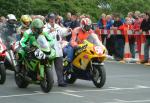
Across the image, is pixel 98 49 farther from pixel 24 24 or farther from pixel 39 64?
pixel 24 24

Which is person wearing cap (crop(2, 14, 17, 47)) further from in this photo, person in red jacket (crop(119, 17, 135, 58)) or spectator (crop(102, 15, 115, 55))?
spectator (crop(102, 15, 115, 55))

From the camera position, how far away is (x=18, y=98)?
1334 cm

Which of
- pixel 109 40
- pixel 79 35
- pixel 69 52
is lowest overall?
pixel 109 40

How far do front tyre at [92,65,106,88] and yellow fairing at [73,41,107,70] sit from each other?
0.22 meters

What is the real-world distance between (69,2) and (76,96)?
37624 mm

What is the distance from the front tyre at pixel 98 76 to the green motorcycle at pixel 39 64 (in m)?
1.18

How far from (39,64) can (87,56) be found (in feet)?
4.88

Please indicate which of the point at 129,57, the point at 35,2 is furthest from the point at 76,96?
the point at 35,2

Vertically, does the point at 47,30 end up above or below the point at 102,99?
above

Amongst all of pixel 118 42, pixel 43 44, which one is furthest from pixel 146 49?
pixel 43 44

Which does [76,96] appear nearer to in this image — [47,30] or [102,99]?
[102,99]

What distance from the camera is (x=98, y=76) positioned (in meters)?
15.0

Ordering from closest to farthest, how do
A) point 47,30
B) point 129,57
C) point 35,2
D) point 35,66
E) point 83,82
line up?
point 35,66 → point 47,30 → point 83,82 → point 129,57 → point 35,2

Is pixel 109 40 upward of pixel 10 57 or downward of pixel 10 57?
downward
